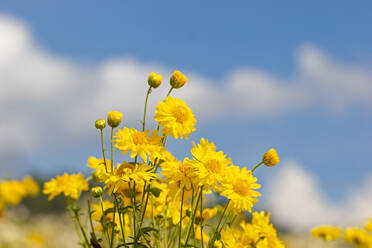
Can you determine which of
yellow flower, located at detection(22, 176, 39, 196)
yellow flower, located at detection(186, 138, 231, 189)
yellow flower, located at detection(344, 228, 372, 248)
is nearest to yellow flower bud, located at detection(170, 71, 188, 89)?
yellow flower, located at detection(186, 138, 231, 189)

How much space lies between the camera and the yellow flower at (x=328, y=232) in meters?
Result: 2.76

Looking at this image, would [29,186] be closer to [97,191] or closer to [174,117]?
[97,191]

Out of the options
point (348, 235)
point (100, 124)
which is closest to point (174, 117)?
point (100, 124)

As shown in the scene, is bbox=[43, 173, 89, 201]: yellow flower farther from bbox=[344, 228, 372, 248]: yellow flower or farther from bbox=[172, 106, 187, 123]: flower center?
bbox=[344, 228, 372, 248]: yellow flower

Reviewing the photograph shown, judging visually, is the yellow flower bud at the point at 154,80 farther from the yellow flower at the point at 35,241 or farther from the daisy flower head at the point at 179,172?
the yellow flower at the point at 35,241

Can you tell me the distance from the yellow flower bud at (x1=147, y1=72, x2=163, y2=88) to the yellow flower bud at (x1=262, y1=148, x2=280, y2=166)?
50cm

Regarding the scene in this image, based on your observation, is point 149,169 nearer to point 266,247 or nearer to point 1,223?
point 266,247

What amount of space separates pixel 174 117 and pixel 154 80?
8.7 inches

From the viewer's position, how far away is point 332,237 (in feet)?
9.08

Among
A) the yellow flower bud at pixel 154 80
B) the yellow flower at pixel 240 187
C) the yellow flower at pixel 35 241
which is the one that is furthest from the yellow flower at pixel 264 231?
the yellow flower at pixel 35 241

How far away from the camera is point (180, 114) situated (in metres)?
1.54

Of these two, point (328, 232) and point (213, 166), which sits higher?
point (328, 232)

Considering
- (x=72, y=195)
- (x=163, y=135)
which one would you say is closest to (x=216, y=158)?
(x=163, y=135)

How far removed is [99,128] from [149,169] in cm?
24
